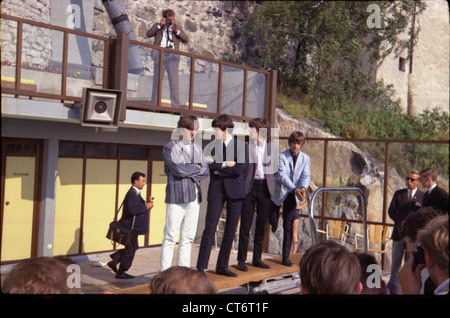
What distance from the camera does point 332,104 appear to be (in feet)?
16.1

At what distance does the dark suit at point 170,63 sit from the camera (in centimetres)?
639

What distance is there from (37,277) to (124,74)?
4.50 metres

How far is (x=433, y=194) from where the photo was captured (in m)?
3.59

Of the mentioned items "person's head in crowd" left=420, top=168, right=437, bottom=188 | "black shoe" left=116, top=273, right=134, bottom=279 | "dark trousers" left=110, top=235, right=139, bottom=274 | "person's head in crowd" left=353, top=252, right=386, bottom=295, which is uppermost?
"person's head in crowd" left=420, top=168, right=437, bottom=188

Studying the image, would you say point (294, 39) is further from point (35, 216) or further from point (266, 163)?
point (35, 216)

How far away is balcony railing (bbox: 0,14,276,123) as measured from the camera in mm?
5059

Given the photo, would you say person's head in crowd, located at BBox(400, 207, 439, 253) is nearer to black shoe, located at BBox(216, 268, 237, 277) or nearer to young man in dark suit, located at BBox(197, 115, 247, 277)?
young man in dark suit, located at BBox(197, 115, 247, 277)

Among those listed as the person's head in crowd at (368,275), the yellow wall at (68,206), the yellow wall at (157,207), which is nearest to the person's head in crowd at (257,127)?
the person's head in crowd at (368,275)

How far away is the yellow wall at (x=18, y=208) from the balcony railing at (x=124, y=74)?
4.80 ft

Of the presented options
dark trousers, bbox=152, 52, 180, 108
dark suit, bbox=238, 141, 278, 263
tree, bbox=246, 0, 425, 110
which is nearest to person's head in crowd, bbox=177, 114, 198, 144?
dark suit, bbox=238, 141, 278, 263

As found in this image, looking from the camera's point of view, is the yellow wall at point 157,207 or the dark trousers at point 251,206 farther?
the yellow wall at point 157,207

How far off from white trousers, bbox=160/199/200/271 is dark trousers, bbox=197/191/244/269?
12cm

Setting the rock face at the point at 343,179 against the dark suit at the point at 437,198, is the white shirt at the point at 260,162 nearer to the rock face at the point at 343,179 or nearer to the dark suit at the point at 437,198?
the dark suit at the point at 437,198
